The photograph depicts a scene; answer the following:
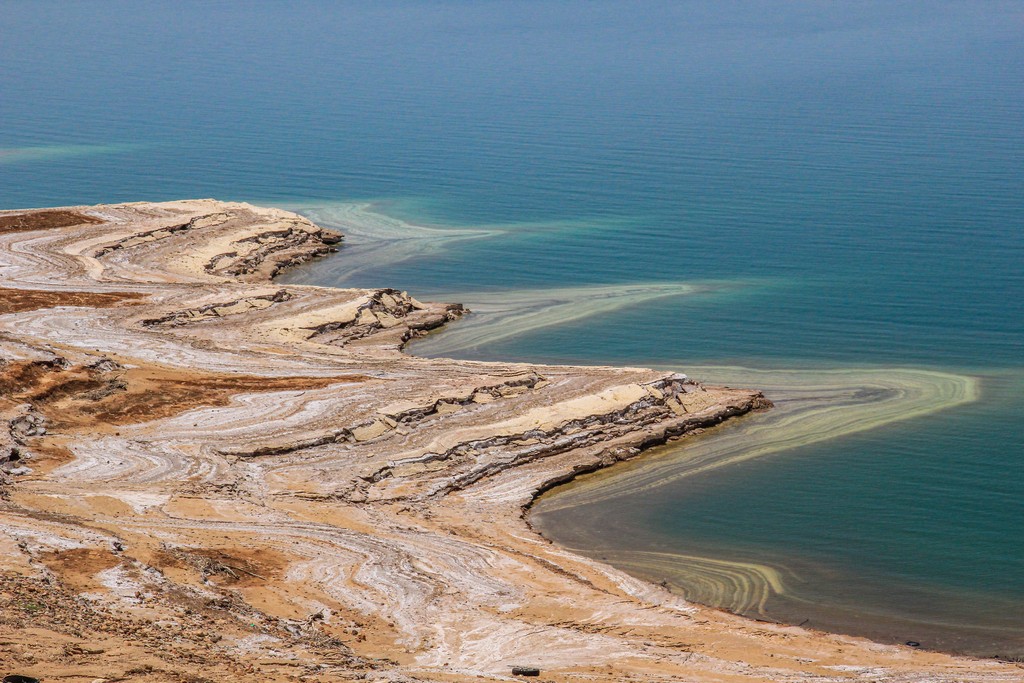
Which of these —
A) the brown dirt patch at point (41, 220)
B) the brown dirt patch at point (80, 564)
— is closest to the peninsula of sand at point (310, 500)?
the brown dirt patch at point (80, 564)

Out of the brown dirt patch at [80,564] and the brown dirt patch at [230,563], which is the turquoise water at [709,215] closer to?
the brown dirt patch at [230,563]

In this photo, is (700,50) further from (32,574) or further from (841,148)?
(32,574)

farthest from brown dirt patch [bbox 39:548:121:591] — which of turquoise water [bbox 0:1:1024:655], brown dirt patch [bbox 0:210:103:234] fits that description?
brown dirt patch [bbox 0:210:103:234]

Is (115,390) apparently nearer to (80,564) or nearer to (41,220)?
(80,564)

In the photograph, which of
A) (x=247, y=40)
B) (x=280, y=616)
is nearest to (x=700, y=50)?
(x=247, y=40)

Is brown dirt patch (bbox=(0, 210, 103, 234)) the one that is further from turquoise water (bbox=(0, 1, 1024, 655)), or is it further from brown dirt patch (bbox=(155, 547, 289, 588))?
brown dirt patch (bbox=(155, 547, 289, 588))

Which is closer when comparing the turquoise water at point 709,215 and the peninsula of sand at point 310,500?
the peninsula of sand at point 310,500

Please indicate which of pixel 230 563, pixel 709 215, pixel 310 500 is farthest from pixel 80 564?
pixel 709 215
